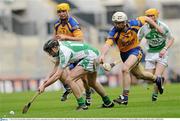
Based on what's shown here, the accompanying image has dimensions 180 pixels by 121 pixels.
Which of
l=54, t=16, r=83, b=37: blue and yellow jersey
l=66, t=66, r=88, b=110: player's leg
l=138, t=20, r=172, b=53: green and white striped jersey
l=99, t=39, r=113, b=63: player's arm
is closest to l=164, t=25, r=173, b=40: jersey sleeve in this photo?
l=138, t=20, r=172, b=53: green and white striped jersey

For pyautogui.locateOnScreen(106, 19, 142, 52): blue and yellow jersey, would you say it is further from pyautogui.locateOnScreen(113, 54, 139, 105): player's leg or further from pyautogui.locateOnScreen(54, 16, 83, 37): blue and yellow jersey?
pyautogui.locateOnScreen(54, 16, 83, 37): blue and yellow jersey

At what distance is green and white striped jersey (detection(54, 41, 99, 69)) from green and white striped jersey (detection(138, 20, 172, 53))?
2811 millimetres

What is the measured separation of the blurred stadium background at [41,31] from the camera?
133 ft

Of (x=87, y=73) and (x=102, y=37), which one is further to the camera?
(x=102, y=37)

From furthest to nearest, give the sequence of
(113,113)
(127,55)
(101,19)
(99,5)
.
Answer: (99,5), (101,19), (127,55), (113,113)

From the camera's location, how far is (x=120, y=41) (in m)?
20.1

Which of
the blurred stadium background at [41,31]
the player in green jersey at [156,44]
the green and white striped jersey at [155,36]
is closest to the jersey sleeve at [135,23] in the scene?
the player in green jersey at [156,44]

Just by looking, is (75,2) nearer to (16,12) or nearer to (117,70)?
(16,12)

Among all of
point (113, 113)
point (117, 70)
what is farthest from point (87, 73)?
point (117, 70)

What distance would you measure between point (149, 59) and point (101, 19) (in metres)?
20.9

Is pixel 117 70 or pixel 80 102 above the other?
pixel 80 102

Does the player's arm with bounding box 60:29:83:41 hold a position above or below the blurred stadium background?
above

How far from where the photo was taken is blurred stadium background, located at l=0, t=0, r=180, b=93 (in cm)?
4047

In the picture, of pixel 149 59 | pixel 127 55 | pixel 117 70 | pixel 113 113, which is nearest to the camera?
pixel 113 113
